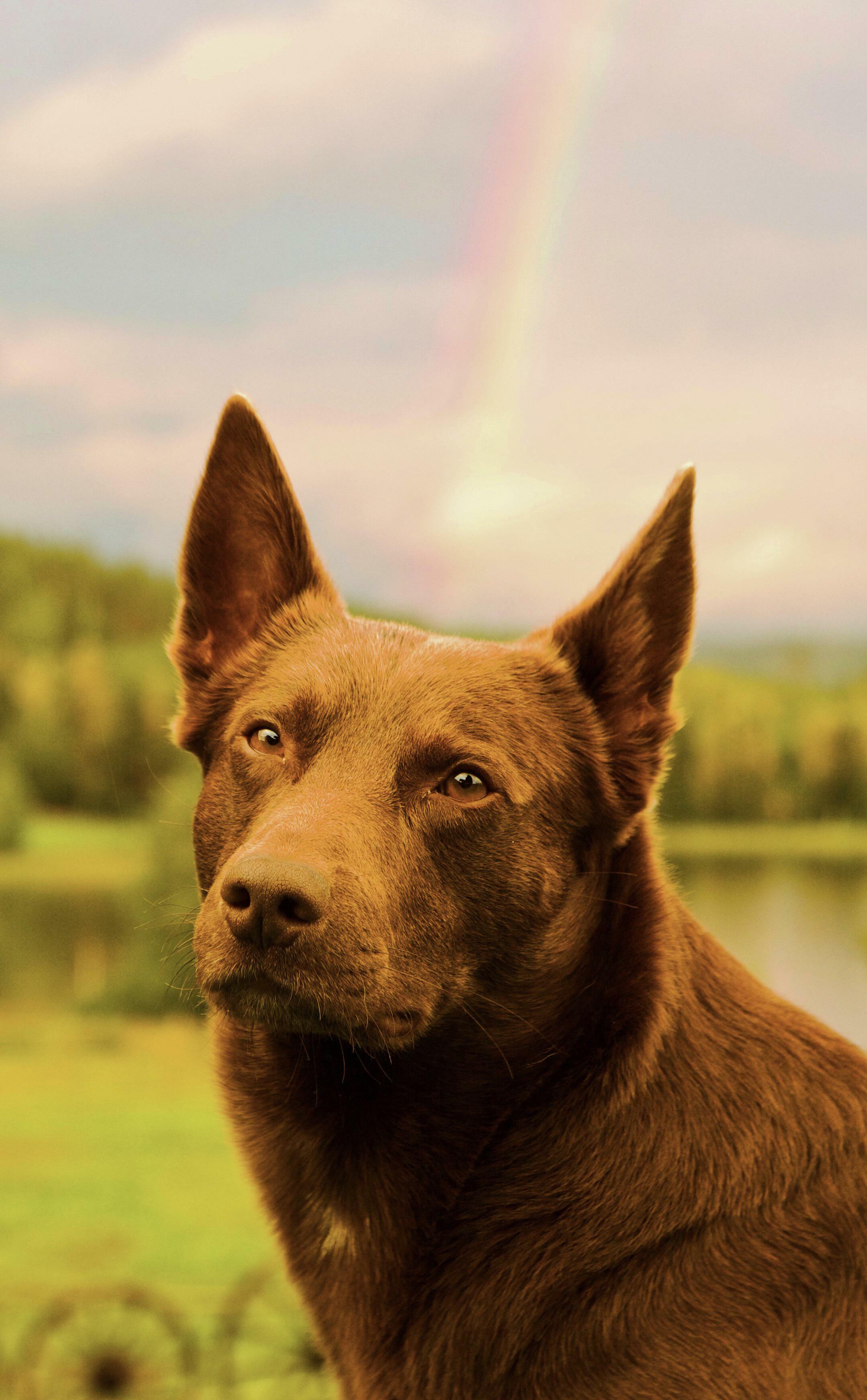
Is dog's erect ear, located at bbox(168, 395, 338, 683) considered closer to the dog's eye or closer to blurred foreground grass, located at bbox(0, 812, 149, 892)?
the dog's eye

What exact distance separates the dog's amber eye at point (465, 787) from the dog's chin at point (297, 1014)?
59 centimetres

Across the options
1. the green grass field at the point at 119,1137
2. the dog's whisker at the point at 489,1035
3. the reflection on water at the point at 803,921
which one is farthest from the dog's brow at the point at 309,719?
the reflection on water at the point at 803,921

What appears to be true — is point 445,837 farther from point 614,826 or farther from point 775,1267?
point 775,1267

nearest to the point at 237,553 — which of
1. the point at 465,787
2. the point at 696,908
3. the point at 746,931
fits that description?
the point at 465,787

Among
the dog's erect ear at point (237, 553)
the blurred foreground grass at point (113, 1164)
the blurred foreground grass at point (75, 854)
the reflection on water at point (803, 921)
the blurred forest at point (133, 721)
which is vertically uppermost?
the dog's erect ear at point (237, 553)

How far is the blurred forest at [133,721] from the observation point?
21.3 meters

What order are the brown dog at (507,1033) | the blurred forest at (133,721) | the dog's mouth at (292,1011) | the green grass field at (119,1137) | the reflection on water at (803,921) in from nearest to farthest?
the dog's mouth at (292,1011), the brown dog at (507,1033), the green grass field at (119,1137), the blurred forest at (133,721), the reflection on water at (803,921)

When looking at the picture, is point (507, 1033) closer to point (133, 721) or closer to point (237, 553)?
point (237, 553)

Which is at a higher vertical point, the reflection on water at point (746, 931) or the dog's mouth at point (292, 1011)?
the dog's mouth at point (292, 1011)

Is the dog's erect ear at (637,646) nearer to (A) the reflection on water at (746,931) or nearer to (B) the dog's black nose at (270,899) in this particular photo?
(B) the dog's black nose at (270,899)

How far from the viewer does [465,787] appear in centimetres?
326

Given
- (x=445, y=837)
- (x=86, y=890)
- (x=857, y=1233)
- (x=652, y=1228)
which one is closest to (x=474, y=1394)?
(x=652, y=1228)

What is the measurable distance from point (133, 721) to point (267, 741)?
31561 millimetres

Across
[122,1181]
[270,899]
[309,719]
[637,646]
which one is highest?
[637,646]
